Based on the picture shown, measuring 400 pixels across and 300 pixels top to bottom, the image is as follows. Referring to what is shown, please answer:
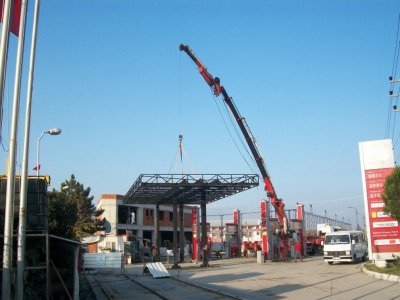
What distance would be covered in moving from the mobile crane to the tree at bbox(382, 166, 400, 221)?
52.9ft

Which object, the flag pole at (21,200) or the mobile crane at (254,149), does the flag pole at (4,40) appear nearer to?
the flag pole at (21,200)

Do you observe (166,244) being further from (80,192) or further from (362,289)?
(362,289)

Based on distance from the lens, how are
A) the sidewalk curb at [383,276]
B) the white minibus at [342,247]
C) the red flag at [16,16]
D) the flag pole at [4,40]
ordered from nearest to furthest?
1. the flag pole at [4,40]
2. the red flag at [16,16]
3. the sidewalk curb at [383,276]
4. the white minibus at [342,247]

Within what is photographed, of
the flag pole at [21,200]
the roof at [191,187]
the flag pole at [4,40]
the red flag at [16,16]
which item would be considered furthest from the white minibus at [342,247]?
the flag pole at [4,40]

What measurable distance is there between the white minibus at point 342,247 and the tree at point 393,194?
988cm

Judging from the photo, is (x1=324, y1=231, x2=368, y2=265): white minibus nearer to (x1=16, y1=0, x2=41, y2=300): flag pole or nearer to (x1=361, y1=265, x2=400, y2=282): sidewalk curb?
(x1=361, y1=265, x2=400, y2=282): sidewalk curb

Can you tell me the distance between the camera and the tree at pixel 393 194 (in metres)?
22.5

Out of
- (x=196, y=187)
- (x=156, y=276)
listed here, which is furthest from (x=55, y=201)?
(x=196, y=187)

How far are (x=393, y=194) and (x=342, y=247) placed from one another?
1089 cm

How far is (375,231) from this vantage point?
28109 mm

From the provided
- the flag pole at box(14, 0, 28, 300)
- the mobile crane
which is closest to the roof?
the mobile crane

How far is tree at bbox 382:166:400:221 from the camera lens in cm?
2247

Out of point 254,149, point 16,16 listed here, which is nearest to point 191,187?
point 254,149

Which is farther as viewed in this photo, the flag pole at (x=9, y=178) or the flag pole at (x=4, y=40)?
the flag pole at (x=9, y=178)
